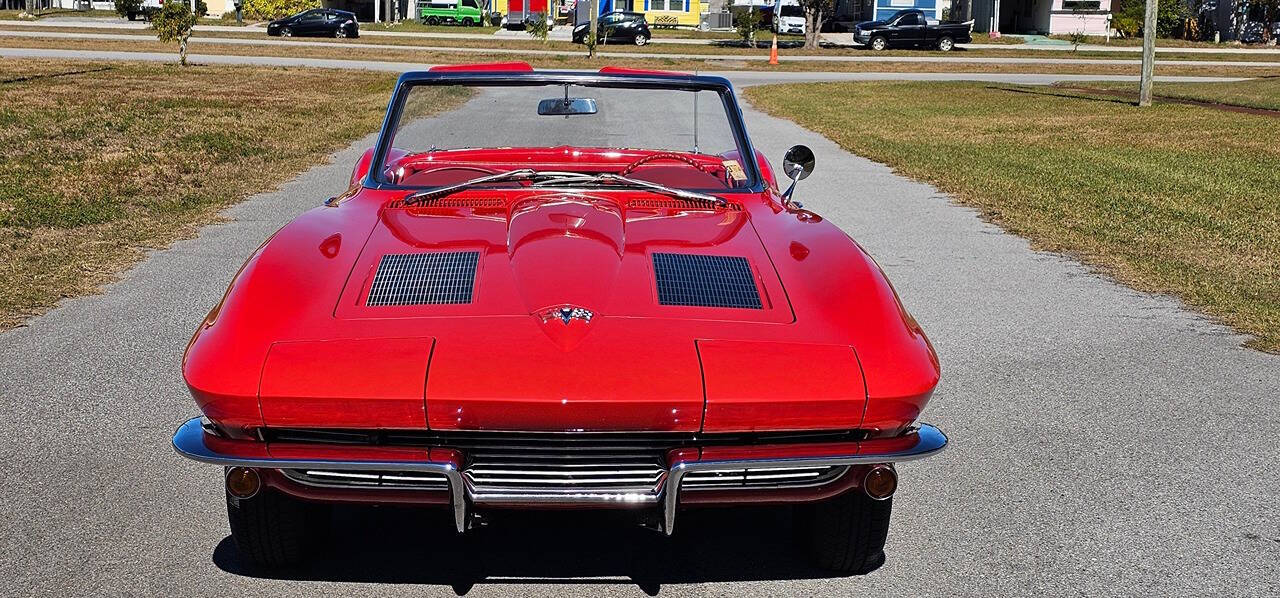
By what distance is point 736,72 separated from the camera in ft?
112

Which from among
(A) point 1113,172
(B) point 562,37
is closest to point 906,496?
(A) point 1113,172

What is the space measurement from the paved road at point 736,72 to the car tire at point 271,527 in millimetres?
27909

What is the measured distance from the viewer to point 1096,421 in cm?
491

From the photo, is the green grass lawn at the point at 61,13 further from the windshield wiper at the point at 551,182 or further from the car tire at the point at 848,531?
the car tire at the point at 848,531

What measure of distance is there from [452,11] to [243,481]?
197 feet

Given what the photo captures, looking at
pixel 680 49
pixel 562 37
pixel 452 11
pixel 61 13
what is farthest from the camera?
pixel 61 13

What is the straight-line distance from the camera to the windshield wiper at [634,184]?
4.28m

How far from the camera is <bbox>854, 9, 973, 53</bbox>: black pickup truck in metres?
47.2

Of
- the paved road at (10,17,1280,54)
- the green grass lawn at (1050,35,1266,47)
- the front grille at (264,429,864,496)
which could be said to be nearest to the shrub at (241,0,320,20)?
the paved road at (10,17,1280,54)

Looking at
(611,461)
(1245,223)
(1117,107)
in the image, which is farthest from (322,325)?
(1117,107)

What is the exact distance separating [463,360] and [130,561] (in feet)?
4.01

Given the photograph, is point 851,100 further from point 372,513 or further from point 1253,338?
point 372,513

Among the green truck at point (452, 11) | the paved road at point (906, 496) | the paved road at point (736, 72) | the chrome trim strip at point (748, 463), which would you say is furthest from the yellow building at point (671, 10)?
the chrome trim strip at point (748, 463)

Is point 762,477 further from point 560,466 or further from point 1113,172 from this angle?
point 1113,172
